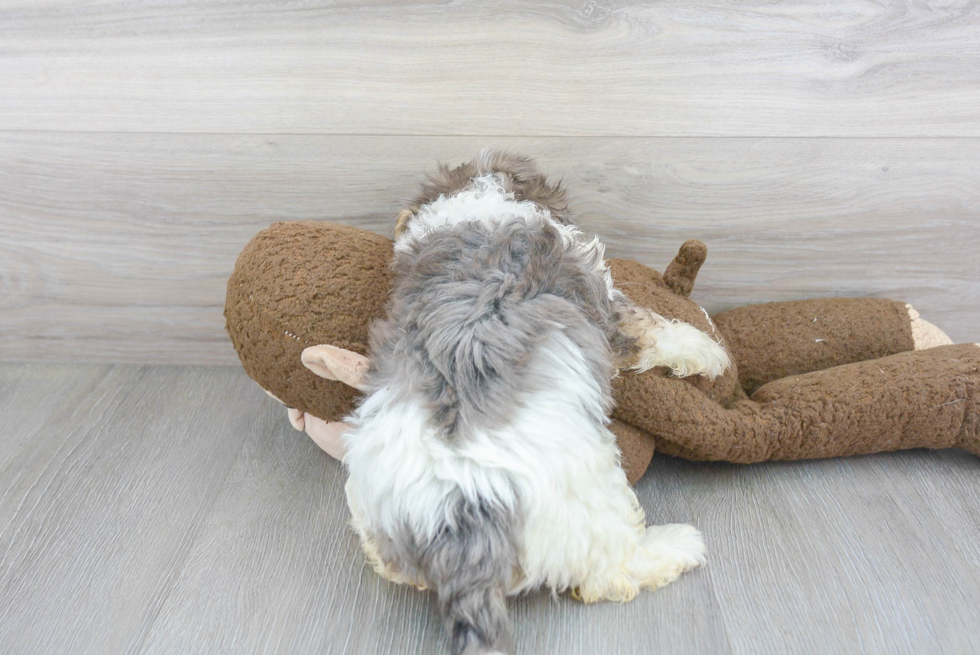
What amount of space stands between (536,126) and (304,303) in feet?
1.60

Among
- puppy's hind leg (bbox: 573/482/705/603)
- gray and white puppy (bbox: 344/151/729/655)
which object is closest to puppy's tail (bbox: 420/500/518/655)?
gray and white puppy (bbox: 344/151/729/655)

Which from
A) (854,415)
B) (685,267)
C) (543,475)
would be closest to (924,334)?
(854,415)

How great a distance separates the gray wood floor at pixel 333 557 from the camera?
79cm

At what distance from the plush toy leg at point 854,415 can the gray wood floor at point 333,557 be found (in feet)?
0.20

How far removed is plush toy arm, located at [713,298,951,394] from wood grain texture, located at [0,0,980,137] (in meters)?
0.30

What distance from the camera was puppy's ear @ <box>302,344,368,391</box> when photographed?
0.83 meters

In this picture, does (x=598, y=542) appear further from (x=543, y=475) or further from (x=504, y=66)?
(x=504, y=66)

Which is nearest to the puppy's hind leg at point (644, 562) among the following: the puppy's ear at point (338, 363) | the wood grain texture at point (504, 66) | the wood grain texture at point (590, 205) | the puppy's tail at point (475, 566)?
the puppy's tail at point (475, 566)

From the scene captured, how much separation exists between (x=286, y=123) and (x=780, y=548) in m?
0.98

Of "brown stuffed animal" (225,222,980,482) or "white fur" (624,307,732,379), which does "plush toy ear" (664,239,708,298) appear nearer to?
"brown stuffed animal" (225,222,980,482)

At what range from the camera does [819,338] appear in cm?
111

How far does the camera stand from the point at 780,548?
0.89 meters

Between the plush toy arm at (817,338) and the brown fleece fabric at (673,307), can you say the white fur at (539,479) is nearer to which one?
the brown fleece fabric at (673,307)

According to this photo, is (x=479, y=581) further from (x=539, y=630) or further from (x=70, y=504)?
(x=70, y=504)
